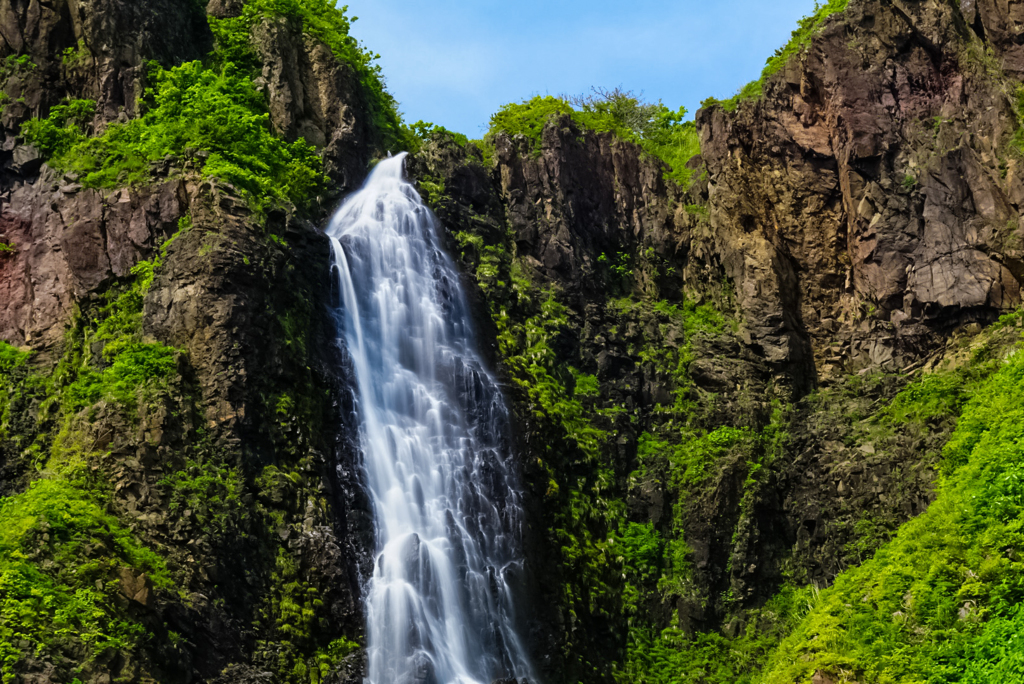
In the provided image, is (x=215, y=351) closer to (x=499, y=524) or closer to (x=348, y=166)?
(x=499, y=524)

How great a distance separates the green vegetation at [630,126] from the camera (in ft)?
107

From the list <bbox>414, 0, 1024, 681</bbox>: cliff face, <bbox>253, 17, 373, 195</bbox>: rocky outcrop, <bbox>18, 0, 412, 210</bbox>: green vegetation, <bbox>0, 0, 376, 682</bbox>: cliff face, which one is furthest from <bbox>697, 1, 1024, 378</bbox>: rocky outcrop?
<bbox>18, 0, 412, 210</bbox>: green vegetation

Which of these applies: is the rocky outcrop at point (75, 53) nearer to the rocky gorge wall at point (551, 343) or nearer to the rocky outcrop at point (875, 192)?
the rocky gorge wall at point (551, 343)

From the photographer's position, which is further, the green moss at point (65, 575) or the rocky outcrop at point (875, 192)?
the rocky outcrop at point (875, 192)

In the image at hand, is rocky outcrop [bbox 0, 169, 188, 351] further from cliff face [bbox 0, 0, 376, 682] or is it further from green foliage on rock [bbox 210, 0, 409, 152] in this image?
green foliage on rock [bbox 210, 0, 409, 152]

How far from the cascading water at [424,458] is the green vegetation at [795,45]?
10799mm

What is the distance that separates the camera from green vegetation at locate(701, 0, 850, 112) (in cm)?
2958

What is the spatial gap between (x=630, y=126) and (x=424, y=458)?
18.3 m

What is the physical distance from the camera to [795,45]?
30.1 m

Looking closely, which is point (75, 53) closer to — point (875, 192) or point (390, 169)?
point (390, 169)

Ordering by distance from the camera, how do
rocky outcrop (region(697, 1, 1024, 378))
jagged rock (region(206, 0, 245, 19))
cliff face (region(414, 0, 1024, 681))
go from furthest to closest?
jagged rock (region(206, 0, 245, 19)), rocky outcrop (region(697, 1, 1024, 378)), cliff face (region(414, 0, 1024, 681))

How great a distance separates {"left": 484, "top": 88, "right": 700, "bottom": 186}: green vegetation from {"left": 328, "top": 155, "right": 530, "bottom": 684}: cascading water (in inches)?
246

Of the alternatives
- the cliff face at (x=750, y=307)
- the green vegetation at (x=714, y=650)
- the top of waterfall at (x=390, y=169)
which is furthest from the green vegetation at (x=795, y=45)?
the green vegetation at (x=714, y=650)

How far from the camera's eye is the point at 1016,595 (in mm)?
16766
